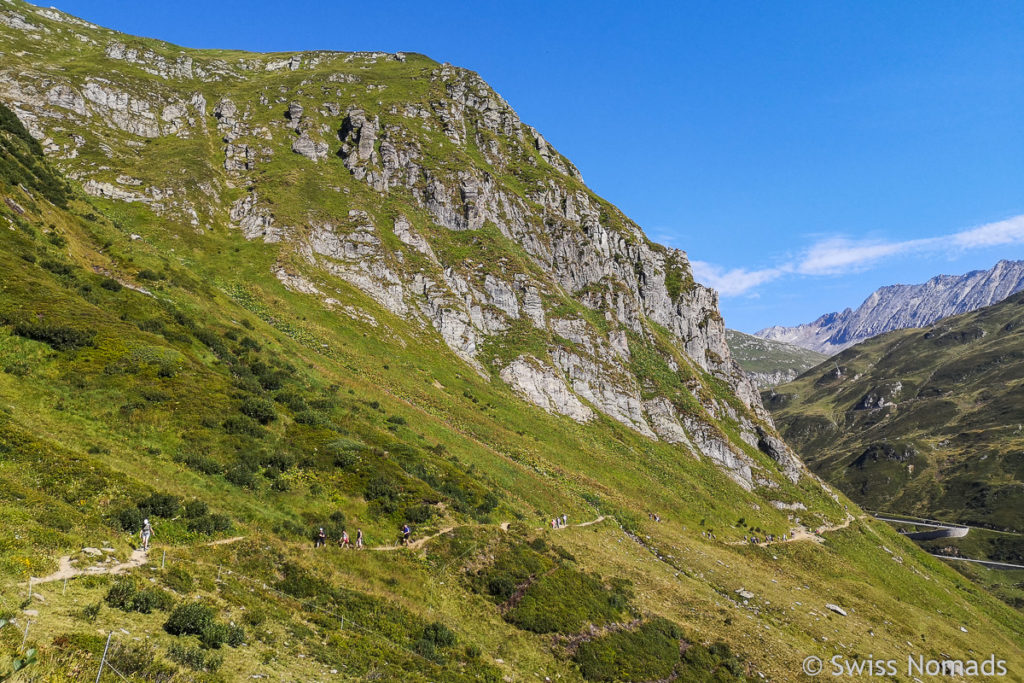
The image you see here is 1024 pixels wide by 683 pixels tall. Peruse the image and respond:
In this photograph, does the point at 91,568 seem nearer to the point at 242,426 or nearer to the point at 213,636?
the point at 213,636

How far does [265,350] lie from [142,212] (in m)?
55.7

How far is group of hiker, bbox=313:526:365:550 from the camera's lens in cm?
2508

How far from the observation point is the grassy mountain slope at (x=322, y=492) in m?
17.0

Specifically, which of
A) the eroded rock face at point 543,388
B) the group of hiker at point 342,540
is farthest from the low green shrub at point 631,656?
the eroded rock face at point 543,388

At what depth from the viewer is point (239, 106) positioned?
12925cm

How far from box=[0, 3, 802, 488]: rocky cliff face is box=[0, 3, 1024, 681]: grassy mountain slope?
1.65m

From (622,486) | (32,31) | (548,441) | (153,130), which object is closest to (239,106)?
(153,130)

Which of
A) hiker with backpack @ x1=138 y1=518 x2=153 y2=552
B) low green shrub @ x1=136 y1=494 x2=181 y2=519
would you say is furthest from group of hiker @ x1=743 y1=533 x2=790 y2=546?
hiker with backpack @ x1=138 y1=518 x2=153 y2=552

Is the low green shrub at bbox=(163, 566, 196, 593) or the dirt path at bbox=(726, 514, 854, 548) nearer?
the low green shrub at bbox=(163, 566, 196, 593)

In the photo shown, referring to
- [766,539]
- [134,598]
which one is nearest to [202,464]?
[134,598]

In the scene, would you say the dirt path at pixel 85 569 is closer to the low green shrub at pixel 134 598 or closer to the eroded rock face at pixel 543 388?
the low green shrub at pixel 134 598

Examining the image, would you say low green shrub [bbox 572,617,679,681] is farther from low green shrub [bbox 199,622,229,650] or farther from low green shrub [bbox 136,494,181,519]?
low green shrub [bbox 136,494,181,519]

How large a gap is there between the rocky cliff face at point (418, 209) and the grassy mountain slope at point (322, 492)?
1.65 metres

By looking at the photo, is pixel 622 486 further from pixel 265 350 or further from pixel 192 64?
pixel 192 64
